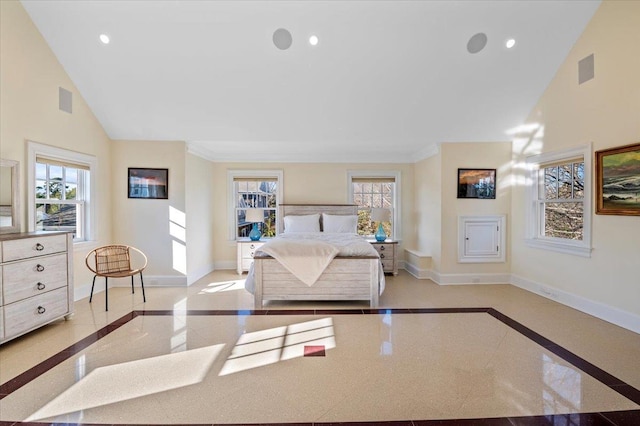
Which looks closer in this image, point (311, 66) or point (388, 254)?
point (311, 66)

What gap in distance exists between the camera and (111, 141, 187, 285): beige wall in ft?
16.8

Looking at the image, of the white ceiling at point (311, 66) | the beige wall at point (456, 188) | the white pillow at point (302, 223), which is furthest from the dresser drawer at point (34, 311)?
the beige wall at point (456, 188)

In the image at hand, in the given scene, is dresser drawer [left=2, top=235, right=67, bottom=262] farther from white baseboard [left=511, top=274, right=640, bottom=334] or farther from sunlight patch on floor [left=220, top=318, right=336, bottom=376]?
white baseboard [left=511, top=274, right=640, bottom=334]

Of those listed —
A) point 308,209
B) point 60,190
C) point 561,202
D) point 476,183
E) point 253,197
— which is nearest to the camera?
point 60,190

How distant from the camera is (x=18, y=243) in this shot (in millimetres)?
3000

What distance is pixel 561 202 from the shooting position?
14.6ft

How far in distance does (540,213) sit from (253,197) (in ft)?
16.7

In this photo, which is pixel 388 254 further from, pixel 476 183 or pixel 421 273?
pixel 476 183

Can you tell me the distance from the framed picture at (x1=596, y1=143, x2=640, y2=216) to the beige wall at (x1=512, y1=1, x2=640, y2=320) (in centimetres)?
9

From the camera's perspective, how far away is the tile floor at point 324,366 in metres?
2.04

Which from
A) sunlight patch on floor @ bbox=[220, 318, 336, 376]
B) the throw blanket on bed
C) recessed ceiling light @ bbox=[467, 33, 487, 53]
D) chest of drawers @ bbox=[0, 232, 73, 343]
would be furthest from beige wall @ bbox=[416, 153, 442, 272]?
chest of drawers @ bbox=[0, 232, 73, 343]

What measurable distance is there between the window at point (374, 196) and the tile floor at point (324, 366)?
2646mm

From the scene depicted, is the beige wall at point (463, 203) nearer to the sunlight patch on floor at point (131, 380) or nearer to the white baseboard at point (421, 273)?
the white baseboard at point (421, 273)

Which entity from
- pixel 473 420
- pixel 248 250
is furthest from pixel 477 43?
pixel 248 250
